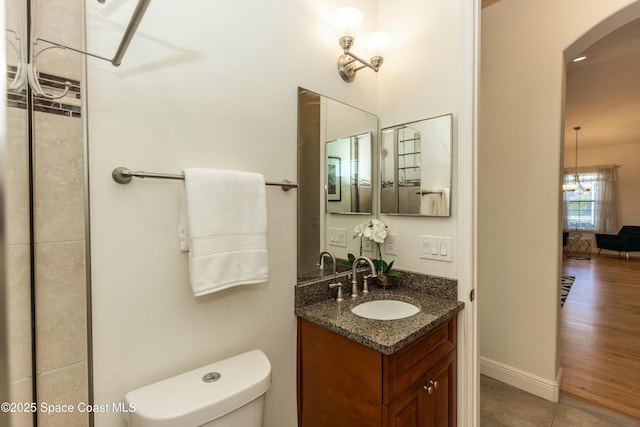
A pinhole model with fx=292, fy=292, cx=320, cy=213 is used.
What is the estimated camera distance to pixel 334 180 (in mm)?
1612

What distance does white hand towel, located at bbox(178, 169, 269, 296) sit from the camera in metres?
0.96

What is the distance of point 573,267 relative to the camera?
257 inches

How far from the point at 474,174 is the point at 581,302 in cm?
399

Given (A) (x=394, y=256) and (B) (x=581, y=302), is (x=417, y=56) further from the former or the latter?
(B) (x=581, y=302)

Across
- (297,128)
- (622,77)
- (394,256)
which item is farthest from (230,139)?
(622,77)

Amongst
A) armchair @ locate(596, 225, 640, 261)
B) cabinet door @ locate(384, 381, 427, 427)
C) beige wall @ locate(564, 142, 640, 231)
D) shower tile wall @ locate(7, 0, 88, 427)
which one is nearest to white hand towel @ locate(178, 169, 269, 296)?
shower tile wall @ locate(7, 0, 88, 427)

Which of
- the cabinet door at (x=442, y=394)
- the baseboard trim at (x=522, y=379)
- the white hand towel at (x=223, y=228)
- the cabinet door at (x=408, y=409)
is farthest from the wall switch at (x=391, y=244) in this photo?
the baseboard trim at (x=522, y=379)

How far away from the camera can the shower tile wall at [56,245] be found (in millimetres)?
734

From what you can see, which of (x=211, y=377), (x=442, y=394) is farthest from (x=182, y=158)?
(x=442, y=394)

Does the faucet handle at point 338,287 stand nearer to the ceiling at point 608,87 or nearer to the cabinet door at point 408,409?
the cabinet door at point 408,409

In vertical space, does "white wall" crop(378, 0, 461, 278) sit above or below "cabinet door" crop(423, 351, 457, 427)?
above

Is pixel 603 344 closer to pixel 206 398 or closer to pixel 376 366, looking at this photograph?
pixel 376 366

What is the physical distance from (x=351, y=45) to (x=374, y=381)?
1492 mm

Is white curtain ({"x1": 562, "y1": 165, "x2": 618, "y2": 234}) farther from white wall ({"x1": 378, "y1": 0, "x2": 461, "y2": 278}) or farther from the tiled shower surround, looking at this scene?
the tiled shower surround
